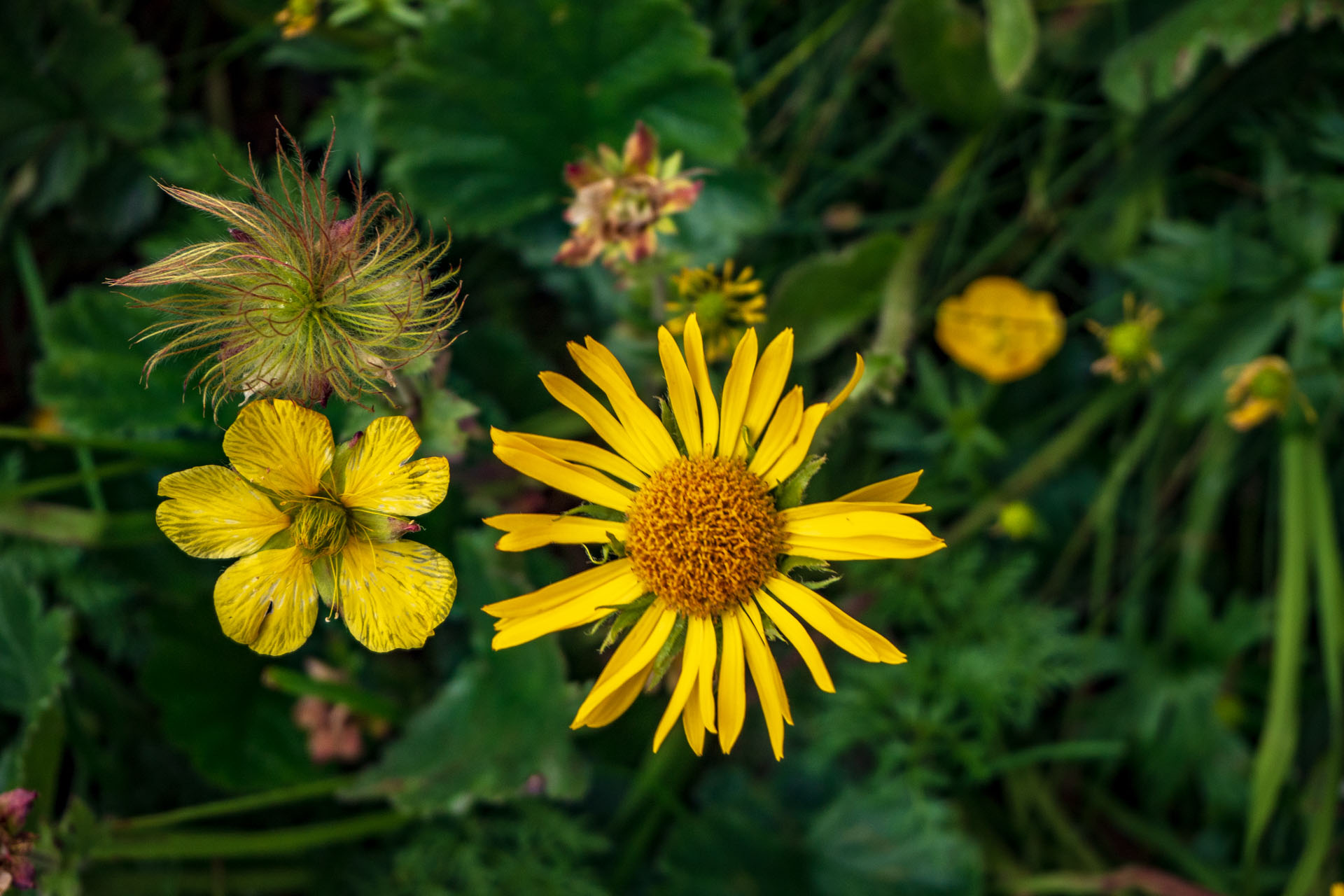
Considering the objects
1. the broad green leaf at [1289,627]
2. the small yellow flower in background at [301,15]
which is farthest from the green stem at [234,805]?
the broad green leaf at [1289,627]

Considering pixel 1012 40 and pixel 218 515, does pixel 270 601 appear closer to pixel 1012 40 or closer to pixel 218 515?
pixel 218 515

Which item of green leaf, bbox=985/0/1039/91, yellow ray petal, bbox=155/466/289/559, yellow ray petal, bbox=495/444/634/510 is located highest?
green leaf, bbox=985/0/1039/91

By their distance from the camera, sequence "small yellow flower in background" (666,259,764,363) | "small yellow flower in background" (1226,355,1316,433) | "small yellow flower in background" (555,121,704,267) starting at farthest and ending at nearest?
1. "small yellow flower in background" (1226,355,1316,433)
2. "small yellow flower in background" (666,259,764,363)
3. "small yellow flower in background" (555,121,704,267)

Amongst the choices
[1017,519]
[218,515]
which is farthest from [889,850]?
[218,515]

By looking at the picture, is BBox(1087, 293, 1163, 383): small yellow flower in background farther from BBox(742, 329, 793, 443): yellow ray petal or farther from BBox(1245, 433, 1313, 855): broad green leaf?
BBox(742, 329, 793, 443): yellow ray petal

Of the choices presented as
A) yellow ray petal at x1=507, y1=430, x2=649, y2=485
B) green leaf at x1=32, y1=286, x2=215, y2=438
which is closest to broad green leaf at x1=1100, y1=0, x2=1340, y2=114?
yellow ray petal at x1=507, y1=430, x2=649, y2=485

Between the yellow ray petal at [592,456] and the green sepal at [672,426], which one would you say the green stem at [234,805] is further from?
the green sepal at [672,426]
